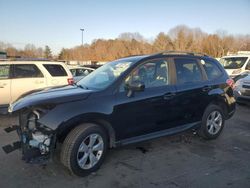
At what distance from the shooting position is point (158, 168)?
4.36m

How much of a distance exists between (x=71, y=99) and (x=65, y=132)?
1.60 ft

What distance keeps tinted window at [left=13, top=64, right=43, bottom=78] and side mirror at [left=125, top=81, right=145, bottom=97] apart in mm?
4626

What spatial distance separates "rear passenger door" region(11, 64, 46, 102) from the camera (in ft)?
25.6

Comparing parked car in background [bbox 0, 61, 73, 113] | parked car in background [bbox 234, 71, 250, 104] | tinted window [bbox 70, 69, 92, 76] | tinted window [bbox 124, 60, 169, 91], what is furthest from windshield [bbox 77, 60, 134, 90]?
tinted window [bbox 70, 69, 92, 76]

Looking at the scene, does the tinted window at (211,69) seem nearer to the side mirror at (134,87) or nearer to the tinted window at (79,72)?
the side mirror at (134,87)

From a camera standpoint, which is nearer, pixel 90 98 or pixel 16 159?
pixel 90 98

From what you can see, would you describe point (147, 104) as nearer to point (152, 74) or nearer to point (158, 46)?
point (152, 74)

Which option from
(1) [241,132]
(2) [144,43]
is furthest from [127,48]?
(1) [241,132]

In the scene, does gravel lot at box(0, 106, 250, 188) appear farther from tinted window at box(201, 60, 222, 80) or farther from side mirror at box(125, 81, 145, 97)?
tinted window at box(201, 60, 222, 80)

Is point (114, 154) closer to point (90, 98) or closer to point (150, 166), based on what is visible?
point (150, 166)

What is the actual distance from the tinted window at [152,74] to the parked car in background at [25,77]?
3830 mm

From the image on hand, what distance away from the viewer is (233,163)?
15.0 ft

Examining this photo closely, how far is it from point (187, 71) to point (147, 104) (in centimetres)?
129

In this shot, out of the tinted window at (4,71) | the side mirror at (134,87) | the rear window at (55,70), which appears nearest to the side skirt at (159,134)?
the side mirror at (134,87)
